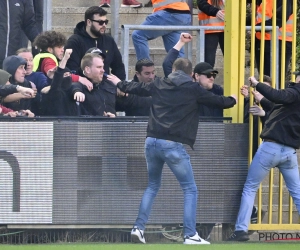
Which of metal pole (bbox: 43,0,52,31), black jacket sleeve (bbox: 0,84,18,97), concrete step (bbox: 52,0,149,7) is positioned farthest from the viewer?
concrete step (bbox: 52,0,149,7)

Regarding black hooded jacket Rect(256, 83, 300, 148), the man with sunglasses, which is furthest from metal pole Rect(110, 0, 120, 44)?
black hooded jacket Rect(256, 83, 300, 148)

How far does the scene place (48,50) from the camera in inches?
471

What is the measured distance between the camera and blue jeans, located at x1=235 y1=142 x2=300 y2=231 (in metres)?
10.6

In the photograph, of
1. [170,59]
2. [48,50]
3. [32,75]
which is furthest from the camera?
[48,50]

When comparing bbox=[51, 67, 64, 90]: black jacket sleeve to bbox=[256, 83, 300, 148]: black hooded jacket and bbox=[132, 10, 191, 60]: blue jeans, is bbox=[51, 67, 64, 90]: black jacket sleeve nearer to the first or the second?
bbox=[256, 83, 300, 148]: black hooded jacket

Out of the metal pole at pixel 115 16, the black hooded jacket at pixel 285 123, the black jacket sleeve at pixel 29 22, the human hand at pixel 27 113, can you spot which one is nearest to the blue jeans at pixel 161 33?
the metal pole at pixel 115 16

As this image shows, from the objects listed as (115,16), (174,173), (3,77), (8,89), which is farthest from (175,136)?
(115,16)

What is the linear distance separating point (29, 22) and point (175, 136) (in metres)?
3.51

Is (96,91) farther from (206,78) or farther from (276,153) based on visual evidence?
(276,153)

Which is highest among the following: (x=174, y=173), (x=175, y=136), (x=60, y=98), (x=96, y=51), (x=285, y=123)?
(x=96, y=51)

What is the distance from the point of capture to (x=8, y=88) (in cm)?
1056

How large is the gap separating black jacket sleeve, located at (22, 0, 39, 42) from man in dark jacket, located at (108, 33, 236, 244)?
3.00 m

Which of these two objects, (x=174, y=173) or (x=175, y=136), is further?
(x=174, y=173)

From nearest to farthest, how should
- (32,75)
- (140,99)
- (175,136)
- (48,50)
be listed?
(175,136)
(32,75)
(140,99)
(48,50)
